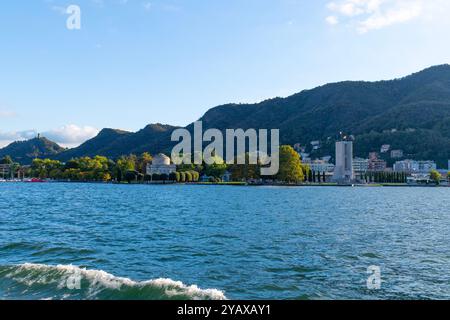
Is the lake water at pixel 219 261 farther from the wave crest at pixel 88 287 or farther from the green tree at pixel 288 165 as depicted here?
the green tree at pixel 288 165

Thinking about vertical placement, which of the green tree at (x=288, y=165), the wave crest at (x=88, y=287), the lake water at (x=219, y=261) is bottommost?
the lake water at (x=219, y=261)

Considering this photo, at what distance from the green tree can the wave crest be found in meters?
156

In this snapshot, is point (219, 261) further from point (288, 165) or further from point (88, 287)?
point (288, 165)

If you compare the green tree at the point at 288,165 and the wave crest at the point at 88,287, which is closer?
the wave crest at the point at 88,287

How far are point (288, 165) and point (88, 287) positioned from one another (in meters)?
158

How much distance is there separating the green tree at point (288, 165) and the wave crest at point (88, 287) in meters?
156

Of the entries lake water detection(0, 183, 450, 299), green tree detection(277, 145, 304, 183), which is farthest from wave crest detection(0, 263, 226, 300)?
green tree detection(277, 145, 304, 183)

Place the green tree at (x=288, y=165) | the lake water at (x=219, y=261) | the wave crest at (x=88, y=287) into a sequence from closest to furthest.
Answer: the wave crest at (x=88, y=287), the lake water at (x=219, y=261), the green tree at (x=288, y=165)

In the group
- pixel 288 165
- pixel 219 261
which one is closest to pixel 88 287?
pixel 219 261

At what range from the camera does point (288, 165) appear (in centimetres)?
17100

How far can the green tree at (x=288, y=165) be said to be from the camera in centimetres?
17100

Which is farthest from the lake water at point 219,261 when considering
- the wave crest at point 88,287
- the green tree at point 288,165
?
the green tree at point 288,165
